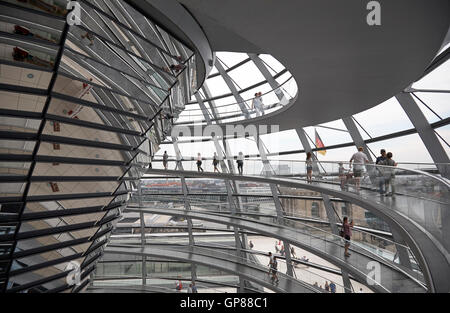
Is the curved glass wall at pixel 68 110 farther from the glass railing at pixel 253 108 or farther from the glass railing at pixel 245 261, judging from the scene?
the glass railing at pixel 245 261

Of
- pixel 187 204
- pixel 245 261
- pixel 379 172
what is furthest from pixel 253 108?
pixel 245 261

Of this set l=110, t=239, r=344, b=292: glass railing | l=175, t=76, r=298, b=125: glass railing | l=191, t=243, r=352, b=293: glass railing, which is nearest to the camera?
l=175, t=76, r=298, b=125: glass railing

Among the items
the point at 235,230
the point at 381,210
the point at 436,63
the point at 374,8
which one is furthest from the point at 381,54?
the point at 235,230

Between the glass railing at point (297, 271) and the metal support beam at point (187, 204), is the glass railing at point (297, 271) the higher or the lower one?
the lower one

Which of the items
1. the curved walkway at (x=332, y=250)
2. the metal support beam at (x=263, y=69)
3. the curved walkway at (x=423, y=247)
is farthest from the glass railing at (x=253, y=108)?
the curved walkway at (x=332, y=250)

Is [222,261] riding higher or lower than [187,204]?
lower

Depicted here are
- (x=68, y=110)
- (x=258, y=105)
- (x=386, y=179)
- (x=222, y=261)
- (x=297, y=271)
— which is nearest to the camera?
(x=68, y=110)

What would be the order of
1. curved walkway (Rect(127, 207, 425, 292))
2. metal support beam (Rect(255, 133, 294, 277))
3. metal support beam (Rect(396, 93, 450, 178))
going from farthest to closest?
1. metal support beam (Rect(255, 133, 294, 277))
2. metal support beam (Rect(396, 93, 450, 178))
3. curved walkway (Rect(127, 207, 425, 292))

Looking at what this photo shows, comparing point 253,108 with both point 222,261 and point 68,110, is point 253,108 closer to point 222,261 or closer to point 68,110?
point 68,110

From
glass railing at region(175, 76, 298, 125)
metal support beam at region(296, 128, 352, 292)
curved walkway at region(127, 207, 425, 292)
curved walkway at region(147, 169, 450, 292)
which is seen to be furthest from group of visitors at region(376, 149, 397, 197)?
metal support beam at region(296, 128, 352, 292)

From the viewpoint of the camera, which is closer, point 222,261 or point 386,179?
point 386,179

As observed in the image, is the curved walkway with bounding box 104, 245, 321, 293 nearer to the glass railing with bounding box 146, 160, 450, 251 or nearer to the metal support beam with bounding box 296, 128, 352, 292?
the metal support beam with bounding box 296, 128, 352, 292

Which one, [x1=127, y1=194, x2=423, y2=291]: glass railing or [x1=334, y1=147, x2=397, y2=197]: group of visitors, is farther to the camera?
[x1=127, y1=194, x2=423, y2=291]: glass railing

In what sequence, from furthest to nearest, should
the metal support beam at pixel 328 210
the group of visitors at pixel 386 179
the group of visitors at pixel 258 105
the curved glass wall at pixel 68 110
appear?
the metal support beam at pixel 328 210
the group of visitors at pixel 258 105
the group of visitors at pixel 386 179
the curved glass wall at pixel 68 110
